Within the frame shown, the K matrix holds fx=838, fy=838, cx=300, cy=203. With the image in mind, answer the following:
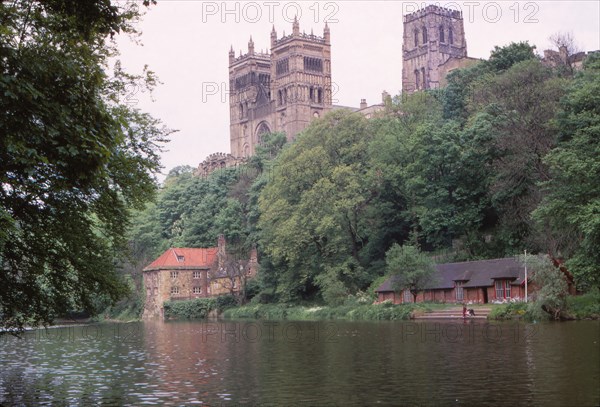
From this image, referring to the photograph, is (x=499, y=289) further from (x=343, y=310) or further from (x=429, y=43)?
(x=429, y=43)

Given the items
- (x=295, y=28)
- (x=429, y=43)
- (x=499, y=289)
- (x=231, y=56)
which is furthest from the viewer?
(x=231, y=56)

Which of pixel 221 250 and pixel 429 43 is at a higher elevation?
pixel 429 43

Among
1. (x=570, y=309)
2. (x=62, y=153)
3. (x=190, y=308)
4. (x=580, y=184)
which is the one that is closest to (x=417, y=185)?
(x=570, y=309)

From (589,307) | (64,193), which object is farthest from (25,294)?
(589,307)

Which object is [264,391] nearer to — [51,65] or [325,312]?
[51,65]

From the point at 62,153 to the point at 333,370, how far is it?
13349mm

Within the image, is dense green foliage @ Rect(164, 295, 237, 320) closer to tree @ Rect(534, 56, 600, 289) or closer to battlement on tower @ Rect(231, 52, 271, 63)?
tree @ Rect(534, 56, 600, 289)

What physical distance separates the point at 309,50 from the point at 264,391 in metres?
152

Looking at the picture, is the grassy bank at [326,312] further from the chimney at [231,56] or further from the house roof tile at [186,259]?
the chimney at [231,56]

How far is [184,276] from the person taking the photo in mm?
110125

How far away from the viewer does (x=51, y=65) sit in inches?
797

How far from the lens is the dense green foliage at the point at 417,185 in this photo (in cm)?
6662

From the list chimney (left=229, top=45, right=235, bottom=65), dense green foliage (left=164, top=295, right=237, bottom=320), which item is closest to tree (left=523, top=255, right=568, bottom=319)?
dense green foliage (left=164, top=295, right=237, bottom=320)

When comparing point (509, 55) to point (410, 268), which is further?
point (509, 55)
